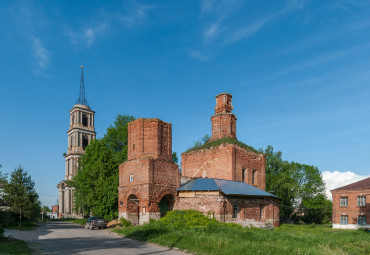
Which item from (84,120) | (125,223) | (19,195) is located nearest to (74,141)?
(84,120)

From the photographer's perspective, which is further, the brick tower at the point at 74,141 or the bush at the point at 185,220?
the brick tower at the point at 74,141

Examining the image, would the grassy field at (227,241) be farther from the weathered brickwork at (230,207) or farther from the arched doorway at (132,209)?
the arched doorway at (132,209)

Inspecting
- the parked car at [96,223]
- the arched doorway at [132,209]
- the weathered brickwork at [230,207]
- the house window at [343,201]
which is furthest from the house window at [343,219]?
the parked car at [96,223]

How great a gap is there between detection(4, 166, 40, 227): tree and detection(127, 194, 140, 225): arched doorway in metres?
9.97

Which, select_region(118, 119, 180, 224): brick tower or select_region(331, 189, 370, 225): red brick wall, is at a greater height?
select_region(118, 119, 180, 224): brick tower

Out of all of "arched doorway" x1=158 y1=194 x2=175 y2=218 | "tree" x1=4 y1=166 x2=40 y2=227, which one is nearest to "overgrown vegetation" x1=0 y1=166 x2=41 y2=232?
"tree" x1=4 y1=166 x2=40 y2=227

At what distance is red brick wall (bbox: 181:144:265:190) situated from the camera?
90.5 feet

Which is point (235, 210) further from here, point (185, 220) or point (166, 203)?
point (166, 203)

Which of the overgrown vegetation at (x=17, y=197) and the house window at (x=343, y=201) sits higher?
the overgrown vegetation at (x=17, y=197)

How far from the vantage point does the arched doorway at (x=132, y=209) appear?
2352 centimetres

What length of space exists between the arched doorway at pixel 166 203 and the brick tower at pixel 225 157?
6.43 metres

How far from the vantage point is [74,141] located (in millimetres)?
56188

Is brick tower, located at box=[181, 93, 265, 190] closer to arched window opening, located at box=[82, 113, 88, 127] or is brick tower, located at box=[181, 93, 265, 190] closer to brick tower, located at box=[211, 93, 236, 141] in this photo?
brick tower, located at box=[211, 93, 236, 141]

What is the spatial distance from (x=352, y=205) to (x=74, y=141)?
4702 cm
